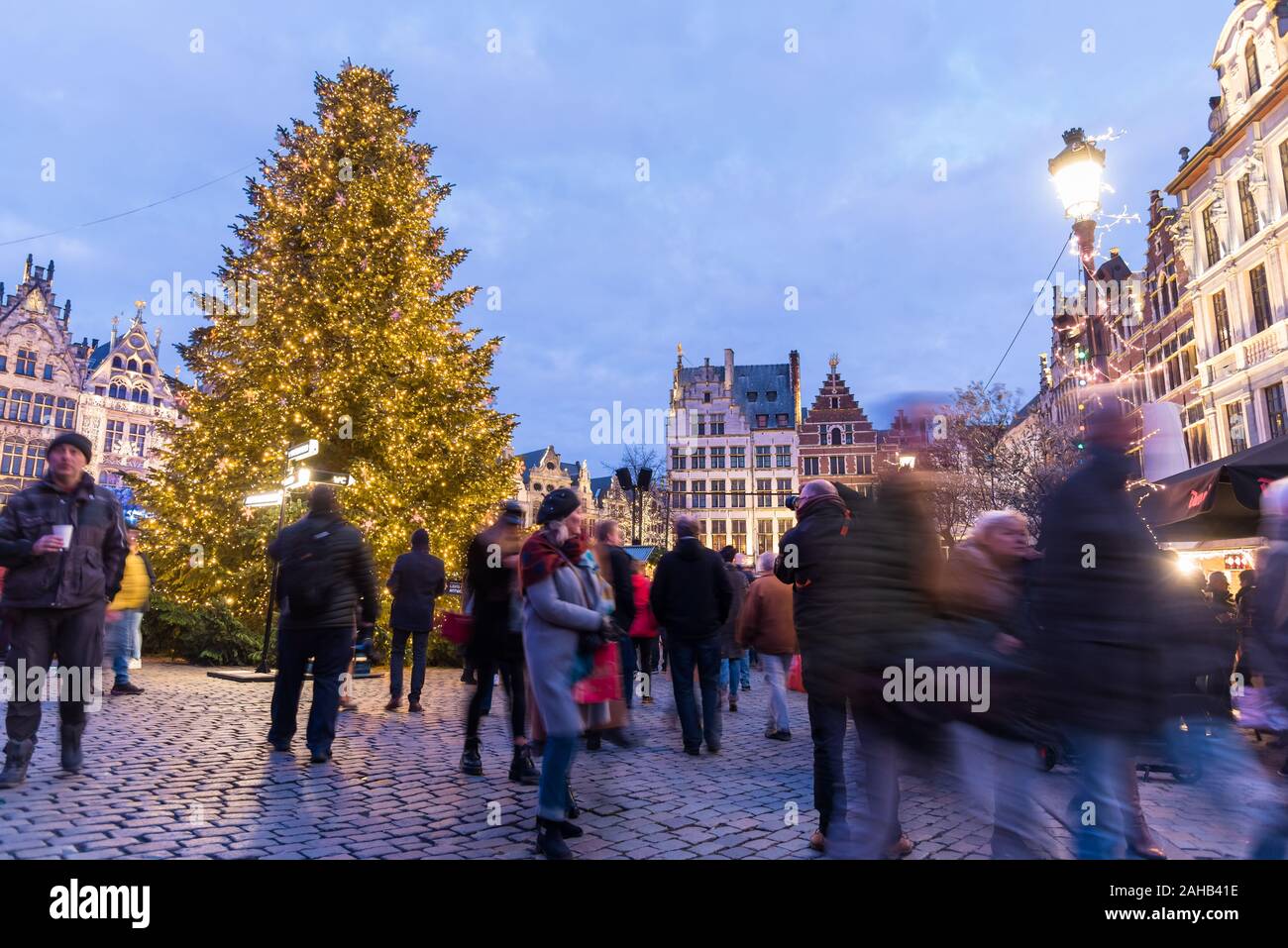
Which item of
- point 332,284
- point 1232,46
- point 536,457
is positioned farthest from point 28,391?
point 1232,46

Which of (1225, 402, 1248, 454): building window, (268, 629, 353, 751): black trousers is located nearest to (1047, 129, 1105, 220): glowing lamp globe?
(268, 629, 353, 751): black trousers

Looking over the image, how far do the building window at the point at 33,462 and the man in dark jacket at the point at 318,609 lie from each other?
173 ft

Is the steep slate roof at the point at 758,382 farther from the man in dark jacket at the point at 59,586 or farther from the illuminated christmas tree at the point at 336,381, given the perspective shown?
the man in dark jacket at the point at 59,586

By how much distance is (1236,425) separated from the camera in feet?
74.0

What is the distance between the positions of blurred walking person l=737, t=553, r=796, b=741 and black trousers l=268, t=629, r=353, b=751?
389 cm

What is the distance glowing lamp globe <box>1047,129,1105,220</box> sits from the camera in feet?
23.4

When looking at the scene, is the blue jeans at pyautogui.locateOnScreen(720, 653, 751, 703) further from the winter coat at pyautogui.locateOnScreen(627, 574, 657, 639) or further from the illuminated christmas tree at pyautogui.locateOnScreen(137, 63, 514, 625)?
the illuminated christmas tree at pyautogui.locateOnScreen(137, 63, 514, 625)

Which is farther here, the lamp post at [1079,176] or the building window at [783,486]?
the building window at [783,486]

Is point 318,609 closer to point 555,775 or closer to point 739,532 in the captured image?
point 555,775

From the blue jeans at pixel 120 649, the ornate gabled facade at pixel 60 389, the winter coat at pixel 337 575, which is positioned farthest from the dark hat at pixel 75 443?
the ornate gabled facade at pixel 60 389

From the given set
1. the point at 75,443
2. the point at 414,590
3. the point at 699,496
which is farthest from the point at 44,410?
the point at 75,443

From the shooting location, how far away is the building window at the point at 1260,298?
70.4 ft
